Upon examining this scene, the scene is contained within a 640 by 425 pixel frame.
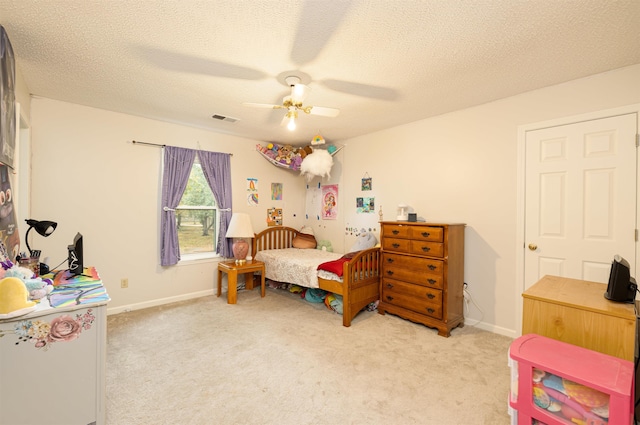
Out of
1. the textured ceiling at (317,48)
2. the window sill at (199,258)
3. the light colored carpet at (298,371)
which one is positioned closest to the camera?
the textured ceiling at (317,48)

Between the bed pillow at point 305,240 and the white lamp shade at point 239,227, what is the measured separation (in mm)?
1023

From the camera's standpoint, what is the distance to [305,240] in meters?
4.79

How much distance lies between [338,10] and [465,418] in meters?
2.56

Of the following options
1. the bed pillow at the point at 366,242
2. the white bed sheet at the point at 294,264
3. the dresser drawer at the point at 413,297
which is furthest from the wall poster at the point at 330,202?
the dresser drawer at the point at 413,297

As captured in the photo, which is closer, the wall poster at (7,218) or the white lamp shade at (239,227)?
the wall poster at (7,218)

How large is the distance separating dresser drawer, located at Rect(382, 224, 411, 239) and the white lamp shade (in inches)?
74.0

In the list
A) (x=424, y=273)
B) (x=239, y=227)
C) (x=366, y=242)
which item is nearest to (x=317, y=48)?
(x=424, y=273)

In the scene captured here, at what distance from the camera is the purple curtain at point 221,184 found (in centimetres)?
407

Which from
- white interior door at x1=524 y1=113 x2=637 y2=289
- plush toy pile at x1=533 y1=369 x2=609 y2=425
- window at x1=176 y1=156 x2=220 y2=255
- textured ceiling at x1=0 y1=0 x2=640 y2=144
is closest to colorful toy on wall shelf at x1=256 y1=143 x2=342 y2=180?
window at x1=176 y1=156 x2=220 y2=255

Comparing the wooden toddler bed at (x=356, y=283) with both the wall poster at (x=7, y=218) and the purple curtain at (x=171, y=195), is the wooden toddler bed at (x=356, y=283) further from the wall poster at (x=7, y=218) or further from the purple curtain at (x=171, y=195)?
the wall poster at (x=7, y=218)

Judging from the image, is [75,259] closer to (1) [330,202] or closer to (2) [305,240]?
(2) [305,240]

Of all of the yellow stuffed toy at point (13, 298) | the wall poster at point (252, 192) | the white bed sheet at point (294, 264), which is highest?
the wall poster at point (252, 192)

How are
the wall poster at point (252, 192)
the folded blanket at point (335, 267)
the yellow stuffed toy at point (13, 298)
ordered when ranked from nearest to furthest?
the yellow stuffed toy at point (13, 298) → the folded blanket at point (335, 267) → the wall poster at point (252, 192)

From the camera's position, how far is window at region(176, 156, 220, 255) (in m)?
4.02
